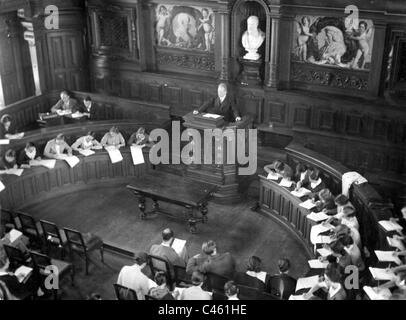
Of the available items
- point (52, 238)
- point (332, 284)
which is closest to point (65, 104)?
point (52, 238)

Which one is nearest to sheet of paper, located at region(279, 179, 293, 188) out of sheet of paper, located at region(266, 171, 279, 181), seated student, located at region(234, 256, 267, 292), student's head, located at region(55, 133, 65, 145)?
sheet of paper, located at region(266, 171, 279, 181)

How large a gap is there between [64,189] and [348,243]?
6903mm

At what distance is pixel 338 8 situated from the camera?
12.6 m

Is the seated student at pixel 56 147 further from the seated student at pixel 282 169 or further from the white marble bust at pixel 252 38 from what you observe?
the white marble bust at pixel 252 38

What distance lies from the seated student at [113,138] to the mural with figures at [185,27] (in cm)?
365

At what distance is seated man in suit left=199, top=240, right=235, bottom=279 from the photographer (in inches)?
334

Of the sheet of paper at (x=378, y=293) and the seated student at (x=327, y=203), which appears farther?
the seated student at (x=327, y=203)

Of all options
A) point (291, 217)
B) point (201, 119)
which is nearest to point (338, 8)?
point (201, 119)

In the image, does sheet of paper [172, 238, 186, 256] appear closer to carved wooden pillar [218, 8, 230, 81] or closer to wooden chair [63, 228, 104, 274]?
wooden chair [63, 228, 104, 274]

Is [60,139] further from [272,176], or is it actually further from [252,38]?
[252,38]

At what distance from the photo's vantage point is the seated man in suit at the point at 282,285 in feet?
26.3

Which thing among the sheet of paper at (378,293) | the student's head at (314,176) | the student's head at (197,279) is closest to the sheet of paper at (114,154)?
the student's head at (314,176)

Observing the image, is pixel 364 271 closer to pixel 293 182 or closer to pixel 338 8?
pixel 293 182

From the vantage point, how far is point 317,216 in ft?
32.3
